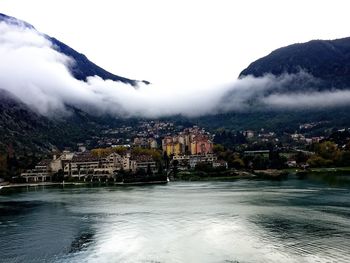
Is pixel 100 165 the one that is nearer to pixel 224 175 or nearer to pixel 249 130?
pixel 224 175

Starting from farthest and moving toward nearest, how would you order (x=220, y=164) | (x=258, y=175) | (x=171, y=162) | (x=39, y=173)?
(x=171, y=162) → (x=220, y=164) → (x=39, y=173) → (x=258, y=175)

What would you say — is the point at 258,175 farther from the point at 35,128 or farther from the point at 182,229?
the point at 35,128

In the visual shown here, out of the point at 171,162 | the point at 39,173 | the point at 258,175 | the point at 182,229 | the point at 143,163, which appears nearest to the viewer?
the point at 182,229

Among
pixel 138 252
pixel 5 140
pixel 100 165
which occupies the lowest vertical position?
pixel 138 252

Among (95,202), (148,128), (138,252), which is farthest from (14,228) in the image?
(148,128)

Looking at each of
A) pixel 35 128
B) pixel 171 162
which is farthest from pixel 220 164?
pixel 35 128

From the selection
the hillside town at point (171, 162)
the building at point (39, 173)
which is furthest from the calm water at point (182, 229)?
the hillside town at point (171, 162)

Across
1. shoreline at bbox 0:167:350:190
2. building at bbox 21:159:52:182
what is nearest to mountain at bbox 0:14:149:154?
building at bbox 21:159:52:182

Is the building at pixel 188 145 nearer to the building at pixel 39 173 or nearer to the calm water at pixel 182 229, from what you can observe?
the building at pixel 39 173

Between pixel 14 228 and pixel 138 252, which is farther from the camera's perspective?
pixel 14 228
